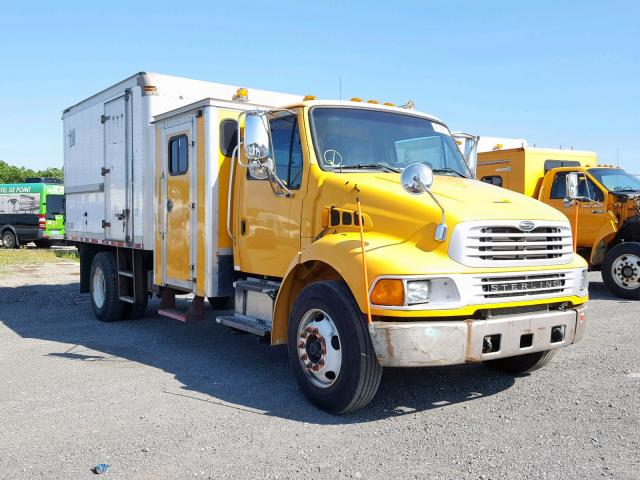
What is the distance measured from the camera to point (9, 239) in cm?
2431

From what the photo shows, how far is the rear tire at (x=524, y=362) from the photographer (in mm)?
5887

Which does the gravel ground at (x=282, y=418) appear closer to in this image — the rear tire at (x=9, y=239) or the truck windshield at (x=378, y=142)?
the truck windshield at (x=378, y=142)

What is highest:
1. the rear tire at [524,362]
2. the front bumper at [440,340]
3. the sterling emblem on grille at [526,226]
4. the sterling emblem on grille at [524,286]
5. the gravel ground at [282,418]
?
the sterling emblem on grille at [526,226]

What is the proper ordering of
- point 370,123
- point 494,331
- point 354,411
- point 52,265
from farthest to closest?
point 52,265, point 370,123, point 354,411, point 494,331

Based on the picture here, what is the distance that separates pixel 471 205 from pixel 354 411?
5.95 feet

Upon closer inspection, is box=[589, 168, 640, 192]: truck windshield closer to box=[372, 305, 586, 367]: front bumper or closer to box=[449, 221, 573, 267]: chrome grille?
box=[449, 221, 573, 267]: chrome grille

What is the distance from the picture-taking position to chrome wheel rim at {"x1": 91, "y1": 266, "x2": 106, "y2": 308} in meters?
9.45

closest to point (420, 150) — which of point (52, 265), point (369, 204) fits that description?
point (369, 204)

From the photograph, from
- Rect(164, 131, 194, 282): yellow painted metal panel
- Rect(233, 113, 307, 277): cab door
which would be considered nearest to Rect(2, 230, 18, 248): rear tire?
Rect(164, 131, 194, 282): yellow painted metal panel

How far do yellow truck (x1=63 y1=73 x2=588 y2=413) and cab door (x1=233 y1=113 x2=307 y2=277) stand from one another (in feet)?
0.06

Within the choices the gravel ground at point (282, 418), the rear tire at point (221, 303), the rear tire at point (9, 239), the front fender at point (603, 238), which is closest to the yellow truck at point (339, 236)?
the rear tire at point (221, 303)

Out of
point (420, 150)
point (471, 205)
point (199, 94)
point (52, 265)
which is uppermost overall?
point (199, 94)

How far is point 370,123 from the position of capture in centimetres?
597

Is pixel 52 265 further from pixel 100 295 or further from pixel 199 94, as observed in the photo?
pixel 199 94
